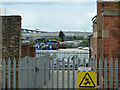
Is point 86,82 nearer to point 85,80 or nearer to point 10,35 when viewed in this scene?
point 85,80

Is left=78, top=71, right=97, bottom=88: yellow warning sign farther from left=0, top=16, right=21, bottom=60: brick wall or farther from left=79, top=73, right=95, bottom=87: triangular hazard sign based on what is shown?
left=0, top=16, right=21, bottom=60: brick wall

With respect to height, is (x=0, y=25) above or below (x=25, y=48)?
above

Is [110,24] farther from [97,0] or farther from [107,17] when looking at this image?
[97,0]

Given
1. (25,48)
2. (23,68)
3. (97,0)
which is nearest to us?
(23,68)

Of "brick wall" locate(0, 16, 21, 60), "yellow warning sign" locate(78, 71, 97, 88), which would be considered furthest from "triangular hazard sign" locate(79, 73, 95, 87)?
"brick wall" locate(0, 16, 21, 60)

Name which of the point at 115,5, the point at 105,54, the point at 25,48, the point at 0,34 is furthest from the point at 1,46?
the point at 25,48

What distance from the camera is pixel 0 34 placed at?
8570mm

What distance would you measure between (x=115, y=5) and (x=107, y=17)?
0.59 metres

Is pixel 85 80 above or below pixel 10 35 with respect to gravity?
below

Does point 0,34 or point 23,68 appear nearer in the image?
point 23,68

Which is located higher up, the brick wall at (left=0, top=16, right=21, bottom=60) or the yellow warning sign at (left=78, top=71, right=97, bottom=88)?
the brick wall at (left=0, top=16, right=21, bottom=60)

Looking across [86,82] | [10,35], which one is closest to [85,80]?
[86,82]

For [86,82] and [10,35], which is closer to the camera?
[86,82]

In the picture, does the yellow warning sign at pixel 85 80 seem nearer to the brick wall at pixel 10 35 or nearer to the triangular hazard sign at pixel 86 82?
the triangular hazard sign at pixel 86 82
